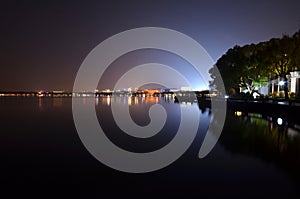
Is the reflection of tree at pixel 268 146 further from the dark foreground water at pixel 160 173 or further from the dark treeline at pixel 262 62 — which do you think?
the dark treeline at pixel 262 62

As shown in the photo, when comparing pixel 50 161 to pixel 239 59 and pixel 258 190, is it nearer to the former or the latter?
pixel 258 190

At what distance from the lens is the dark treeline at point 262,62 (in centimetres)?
3133

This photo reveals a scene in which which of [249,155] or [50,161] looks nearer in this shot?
[50,161]

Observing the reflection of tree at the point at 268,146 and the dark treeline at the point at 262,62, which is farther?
the dark treeline at the point at 262,62

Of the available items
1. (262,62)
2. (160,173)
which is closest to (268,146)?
→ (160,173)

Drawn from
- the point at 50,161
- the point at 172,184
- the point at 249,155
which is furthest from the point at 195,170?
the point at 50,161

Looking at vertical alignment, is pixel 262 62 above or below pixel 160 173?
above

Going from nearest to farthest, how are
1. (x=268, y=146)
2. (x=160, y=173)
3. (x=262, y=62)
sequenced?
1. (x=160, y=173)
2. (x=268, y=146)
3. (x=262, y=62)

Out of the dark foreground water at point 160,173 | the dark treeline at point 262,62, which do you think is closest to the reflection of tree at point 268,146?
the dark foreground water at point 160,173

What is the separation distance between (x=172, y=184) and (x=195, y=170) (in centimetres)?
161

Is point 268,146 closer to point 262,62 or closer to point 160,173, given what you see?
point 160,173

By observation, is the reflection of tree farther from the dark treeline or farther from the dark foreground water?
the dark treeline

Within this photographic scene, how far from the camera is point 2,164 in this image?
943cm

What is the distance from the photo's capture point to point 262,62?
113ft
